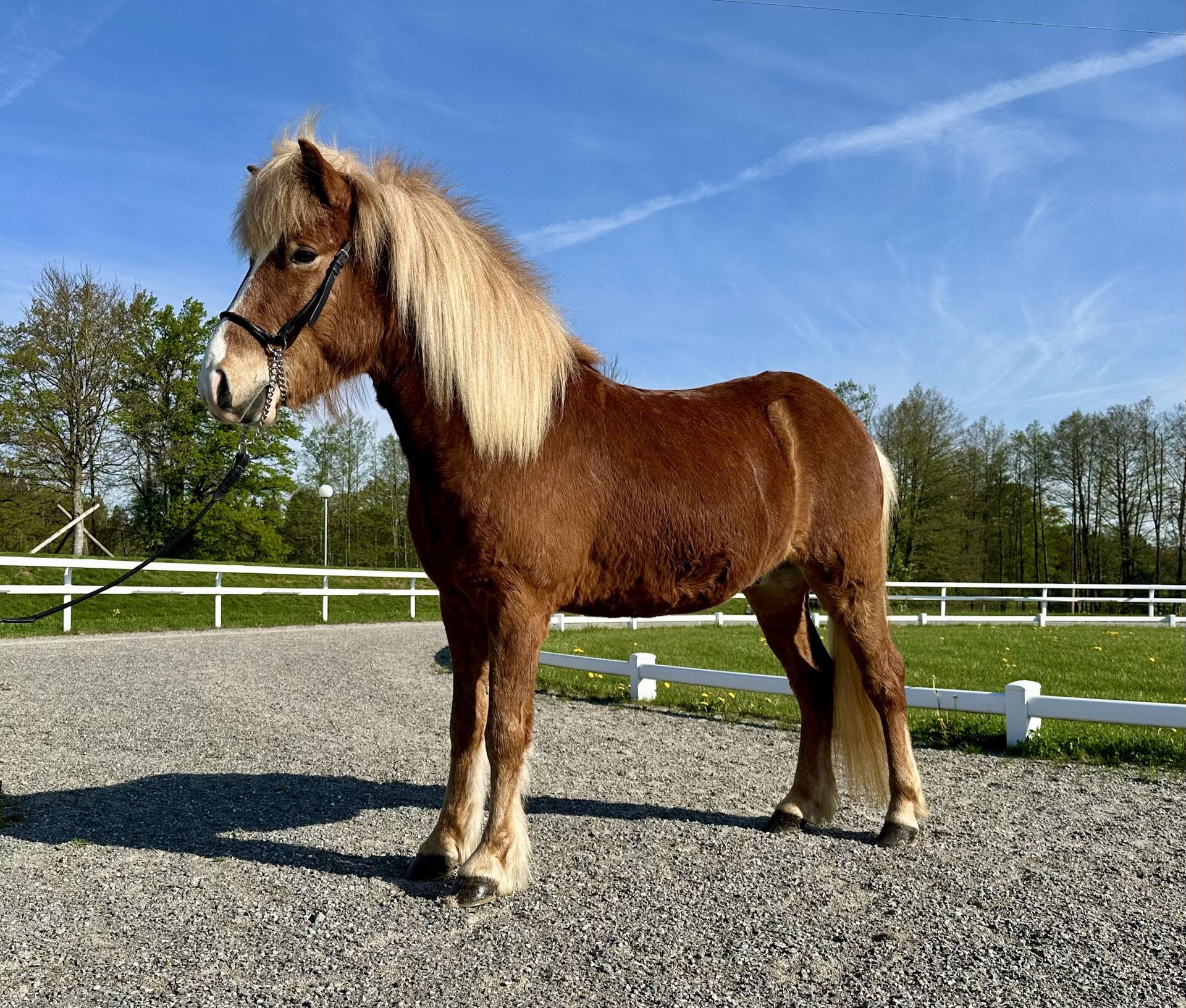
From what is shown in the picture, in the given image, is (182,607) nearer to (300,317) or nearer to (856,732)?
(300,317)

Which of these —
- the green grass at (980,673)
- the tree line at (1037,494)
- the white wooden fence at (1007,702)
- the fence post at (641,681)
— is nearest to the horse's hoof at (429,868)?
the white wooden fence at (1007,702)

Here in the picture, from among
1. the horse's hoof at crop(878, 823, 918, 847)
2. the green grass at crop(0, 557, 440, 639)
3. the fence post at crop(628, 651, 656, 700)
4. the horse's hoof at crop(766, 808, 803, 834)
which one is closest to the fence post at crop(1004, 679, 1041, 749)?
the horse's hoof at crop(878, 823, 918, 847)

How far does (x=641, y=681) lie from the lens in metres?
8.41

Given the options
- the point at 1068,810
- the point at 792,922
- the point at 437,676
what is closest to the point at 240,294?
the point at 792,922

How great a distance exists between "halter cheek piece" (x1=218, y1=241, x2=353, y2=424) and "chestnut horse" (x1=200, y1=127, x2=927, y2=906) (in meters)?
0.02

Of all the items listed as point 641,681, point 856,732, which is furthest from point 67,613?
point 856,732

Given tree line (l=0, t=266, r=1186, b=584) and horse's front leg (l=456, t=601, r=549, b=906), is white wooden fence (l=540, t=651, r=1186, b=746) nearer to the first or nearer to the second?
horse's front leg (l=456, t=601, r=549, b=906)

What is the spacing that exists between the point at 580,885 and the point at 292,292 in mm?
2651

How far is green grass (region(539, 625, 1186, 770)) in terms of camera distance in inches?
242

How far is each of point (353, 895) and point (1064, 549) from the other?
48.0 metres

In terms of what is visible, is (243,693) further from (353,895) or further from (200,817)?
(353,895)

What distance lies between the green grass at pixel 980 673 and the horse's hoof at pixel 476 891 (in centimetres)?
450

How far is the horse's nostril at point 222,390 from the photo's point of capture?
9.85ft

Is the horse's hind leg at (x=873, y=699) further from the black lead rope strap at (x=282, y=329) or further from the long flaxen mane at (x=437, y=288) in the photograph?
the black lead rope strap at (x=282, y=329)
